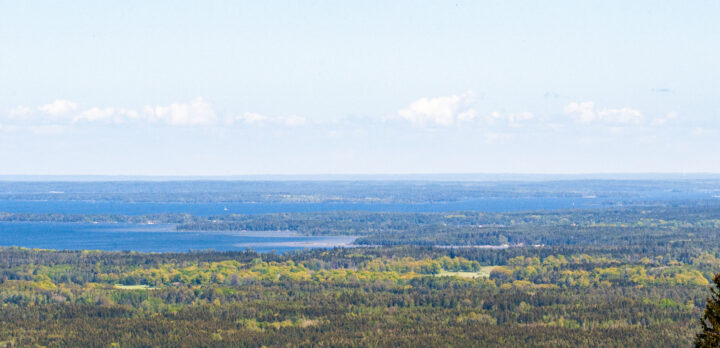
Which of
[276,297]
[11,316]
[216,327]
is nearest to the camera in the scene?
[216,327]

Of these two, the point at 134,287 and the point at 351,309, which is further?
the point at 134,287

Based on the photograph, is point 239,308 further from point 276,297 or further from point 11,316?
point 11,316

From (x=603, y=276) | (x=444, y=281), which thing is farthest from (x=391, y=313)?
(x=603, y=276)

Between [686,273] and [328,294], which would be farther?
[686,273]

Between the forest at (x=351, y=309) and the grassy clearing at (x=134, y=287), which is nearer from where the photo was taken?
the forest at (x=351, y=309)

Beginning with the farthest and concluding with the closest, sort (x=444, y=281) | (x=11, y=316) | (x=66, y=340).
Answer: (x=444, y=281), (x=11, y=316), (x=66, y=340)

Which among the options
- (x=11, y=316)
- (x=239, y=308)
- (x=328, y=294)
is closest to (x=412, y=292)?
(x=328, y=294)

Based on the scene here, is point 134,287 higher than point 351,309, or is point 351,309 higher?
point 351,309

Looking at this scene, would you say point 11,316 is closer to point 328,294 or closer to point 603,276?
point 328,294

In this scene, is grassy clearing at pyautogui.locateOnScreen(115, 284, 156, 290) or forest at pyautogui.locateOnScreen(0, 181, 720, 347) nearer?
forest at pyautogui.locateOnScreen(0, 181, 720, 347)
